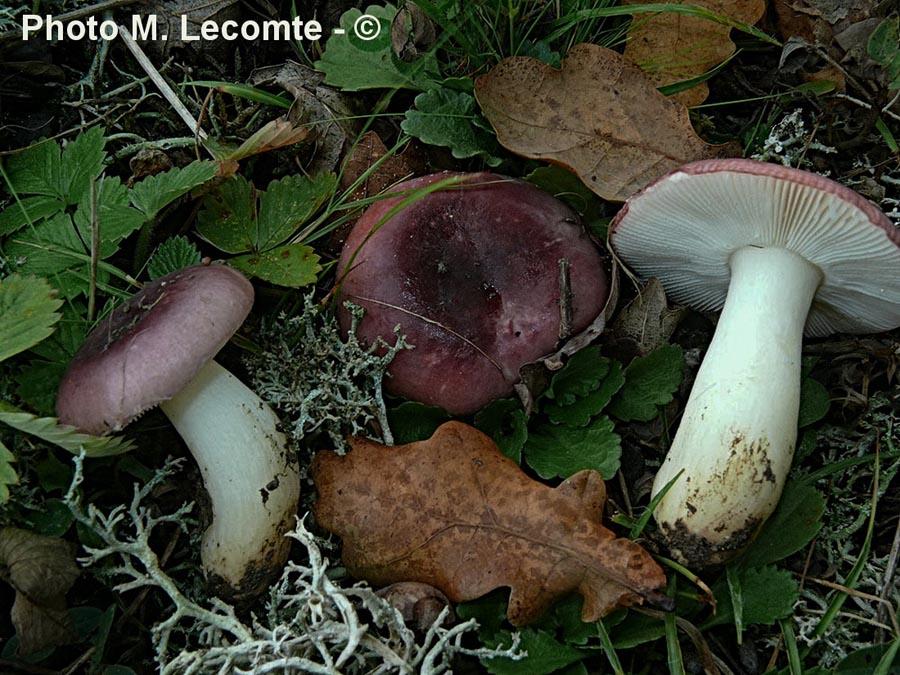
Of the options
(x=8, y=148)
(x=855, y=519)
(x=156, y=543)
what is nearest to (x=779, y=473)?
(x=855, y=519)

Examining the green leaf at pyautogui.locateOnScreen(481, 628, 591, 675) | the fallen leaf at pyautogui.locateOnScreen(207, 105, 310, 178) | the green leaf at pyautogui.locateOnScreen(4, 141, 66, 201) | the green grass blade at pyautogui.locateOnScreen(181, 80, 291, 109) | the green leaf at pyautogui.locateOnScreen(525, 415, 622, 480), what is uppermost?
the green grass blade at pyautogui.locateOnScreen(181, 80, 291, 109)

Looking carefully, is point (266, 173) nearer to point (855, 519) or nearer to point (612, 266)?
point (612, 266)

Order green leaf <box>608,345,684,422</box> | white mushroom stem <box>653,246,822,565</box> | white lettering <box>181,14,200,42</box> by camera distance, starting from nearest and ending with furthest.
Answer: white mushroom stem <box>653,246,822,565</box>, green leaf <box>608,345,684,422</box>, white lettering <box>181,14,200,42</box>

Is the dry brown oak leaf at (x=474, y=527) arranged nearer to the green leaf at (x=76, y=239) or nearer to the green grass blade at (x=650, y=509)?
the green grass blade at (x=650, y=509)

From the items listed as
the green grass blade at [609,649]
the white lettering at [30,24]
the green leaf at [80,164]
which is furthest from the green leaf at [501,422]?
the white lettering at [30,24]

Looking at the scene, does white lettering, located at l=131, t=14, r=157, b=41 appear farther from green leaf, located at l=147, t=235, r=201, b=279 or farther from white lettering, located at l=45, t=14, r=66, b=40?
green leaf, located at l=147, t=235, r=201, b=279

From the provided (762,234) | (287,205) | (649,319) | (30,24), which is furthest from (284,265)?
(762,234)

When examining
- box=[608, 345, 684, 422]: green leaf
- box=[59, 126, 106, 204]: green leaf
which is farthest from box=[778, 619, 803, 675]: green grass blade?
box=[59, 126, 106, 204]: green leaf
